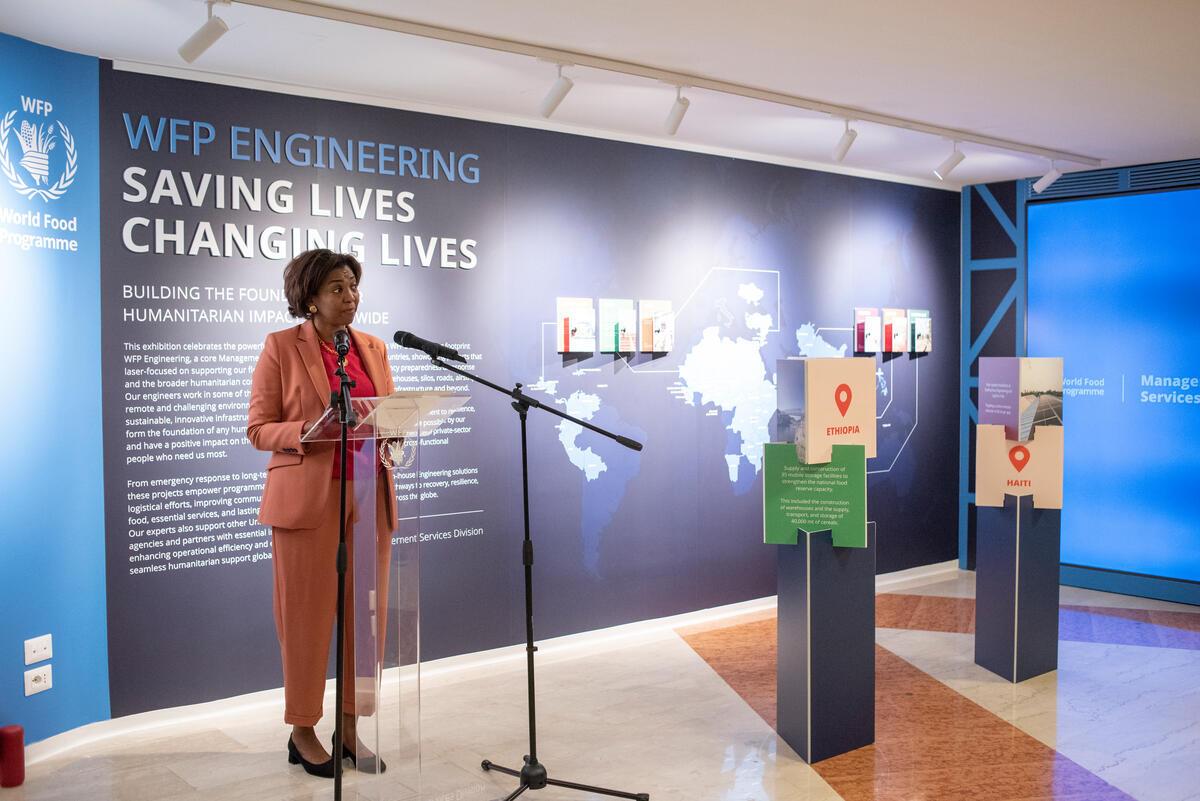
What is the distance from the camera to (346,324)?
3615 millimetres

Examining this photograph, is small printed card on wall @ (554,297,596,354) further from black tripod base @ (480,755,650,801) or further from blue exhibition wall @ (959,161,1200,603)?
blue exhibition wall @ (959,161,1200,603)

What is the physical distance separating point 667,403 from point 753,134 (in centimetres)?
157

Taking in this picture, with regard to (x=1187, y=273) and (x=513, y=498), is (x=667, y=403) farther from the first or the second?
(x=1187, y=273)

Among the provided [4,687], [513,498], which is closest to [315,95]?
[513,498]

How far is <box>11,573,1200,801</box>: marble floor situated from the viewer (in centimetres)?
344

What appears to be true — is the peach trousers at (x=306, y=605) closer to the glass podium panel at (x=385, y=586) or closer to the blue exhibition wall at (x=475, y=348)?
the glass podium panel at (x=385, y=586)

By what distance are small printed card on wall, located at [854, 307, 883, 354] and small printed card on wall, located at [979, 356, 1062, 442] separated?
67.4 inches

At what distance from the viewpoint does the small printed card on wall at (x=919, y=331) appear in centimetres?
669

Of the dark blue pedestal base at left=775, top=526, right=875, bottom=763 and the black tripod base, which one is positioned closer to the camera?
the black tripod base

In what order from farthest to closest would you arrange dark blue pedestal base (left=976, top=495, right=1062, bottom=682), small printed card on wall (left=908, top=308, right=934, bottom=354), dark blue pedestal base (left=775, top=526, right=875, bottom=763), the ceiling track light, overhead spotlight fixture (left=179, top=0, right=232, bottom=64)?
small printed card on wall (left=908, top=308, right=934, bottom=354), dark blue pedestal base (left=976, top=495, right=1062, bottom=682), the ceiling track light, dark blue pedestal base (left=775, top=526, right=875, bottom=763), overhead spotlight fixture (left=179, top=0, right=232, bottom=64)

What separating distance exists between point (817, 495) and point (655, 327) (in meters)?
2.05

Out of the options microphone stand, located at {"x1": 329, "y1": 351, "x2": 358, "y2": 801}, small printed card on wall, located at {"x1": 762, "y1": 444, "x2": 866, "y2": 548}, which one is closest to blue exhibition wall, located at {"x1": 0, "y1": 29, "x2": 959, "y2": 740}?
microphone stand, located at {"x1": 329, "y1": 351, "x2": 358, "y2": 801}

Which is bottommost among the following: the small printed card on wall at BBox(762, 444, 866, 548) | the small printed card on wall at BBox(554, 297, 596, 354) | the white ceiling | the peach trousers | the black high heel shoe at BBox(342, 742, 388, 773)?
the black high heel shoe at BBox(342, 742, 388, 773)

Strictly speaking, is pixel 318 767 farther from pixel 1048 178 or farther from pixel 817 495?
pixel 1048 178
